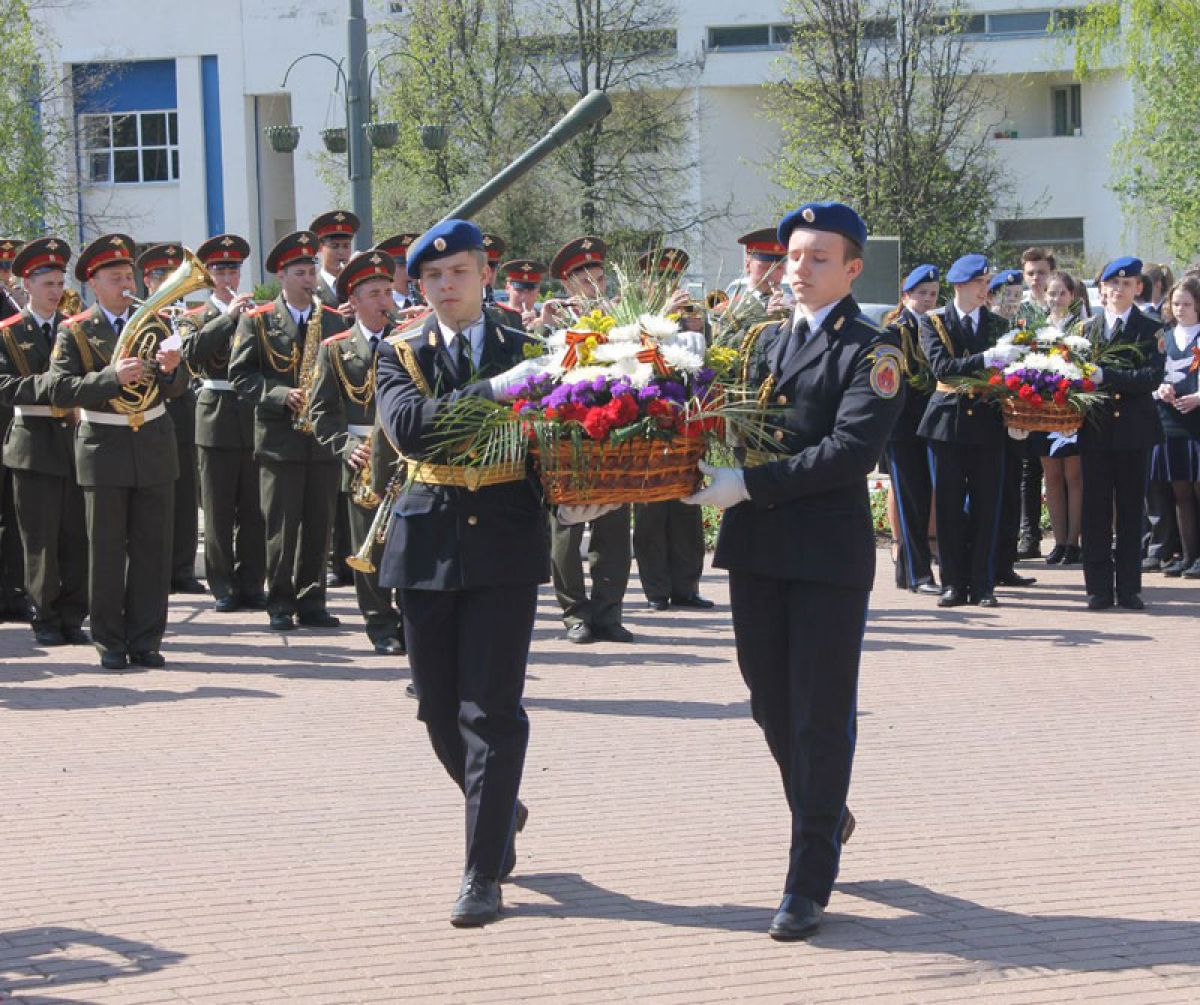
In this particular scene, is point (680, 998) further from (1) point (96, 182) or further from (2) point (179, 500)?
(1) point (96, 182)

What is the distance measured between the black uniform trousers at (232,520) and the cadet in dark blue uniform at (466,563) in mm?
6882

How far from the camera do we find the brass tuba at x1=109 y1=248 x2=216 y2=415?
1020 centimetres

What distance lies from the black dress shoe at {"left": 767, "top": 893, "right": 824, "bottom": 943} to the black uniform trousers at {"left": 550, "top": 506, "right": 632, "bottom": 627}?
5696mm

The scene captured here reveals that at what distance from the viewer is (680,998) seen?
5.02m

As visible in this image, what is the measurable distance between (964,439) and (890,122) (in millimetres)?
25573

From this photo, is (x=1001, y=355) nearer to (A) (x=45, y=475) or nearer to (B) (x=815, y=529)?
(A) (x=45, y=475)

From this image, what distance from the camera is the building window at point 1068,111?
46156 mm

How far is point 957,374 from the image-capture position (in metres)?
12.3

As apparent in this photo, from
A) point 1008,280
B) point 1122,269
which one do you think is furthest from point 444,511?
point 1008,280

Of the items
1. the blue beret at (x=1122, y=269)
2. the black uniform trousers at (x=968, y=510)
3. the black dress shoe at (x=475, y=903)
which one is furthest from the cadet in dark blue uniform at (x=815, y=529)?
the blue beret at (x=1122, y=269)

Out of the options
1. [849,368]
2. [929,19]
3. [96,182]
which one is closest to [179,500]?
[849,368]

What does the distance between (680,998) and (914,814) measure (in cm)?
219

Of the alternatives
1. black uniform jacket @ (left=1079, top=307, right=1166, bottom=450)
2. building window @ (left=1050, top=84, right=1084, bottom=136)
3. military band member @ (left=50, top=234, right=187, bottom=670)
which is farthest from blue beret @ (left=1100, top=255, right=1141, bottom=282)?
building window @ (left=1050, top=84, right=1084, bottom=136)

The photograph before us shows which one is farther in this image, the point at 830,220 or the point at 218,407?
the point at 218,407
